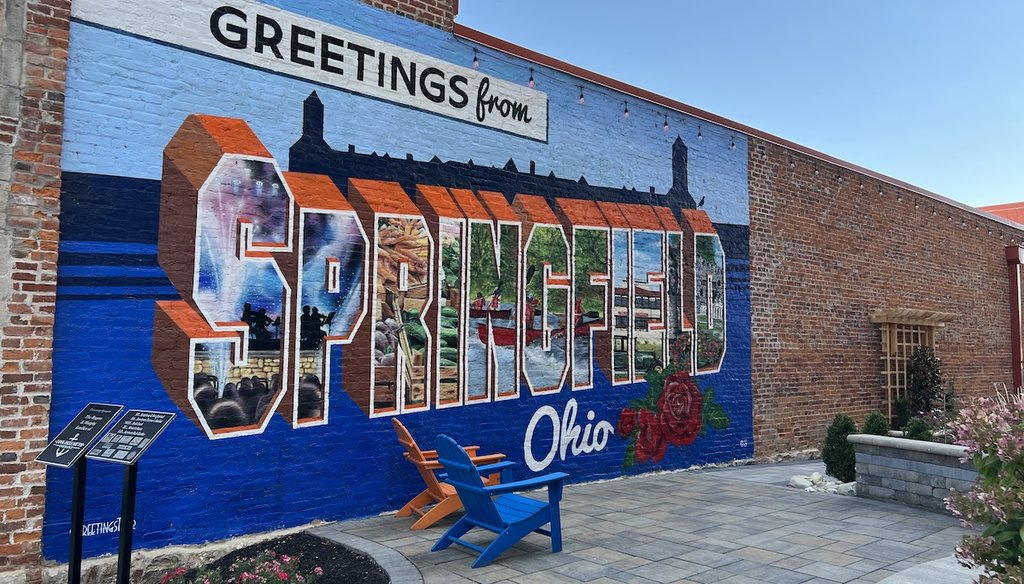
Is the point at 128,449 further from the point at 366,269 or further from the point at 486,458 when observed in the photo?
the point at 486,458

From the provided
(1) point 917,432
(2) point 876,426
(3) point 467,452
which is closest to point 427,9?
(3) point 467,452

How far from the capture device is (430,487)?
5609 mm

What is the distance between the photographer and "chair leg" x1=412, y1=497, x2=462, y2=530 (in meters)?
5.47

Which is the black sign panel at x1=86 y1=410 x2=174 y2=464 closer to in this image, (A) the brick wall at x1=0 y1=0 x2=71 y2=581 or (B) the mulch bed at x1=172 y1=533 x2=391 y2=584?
(A) the brick wall at x1=0 y1=0 x2=71 y2=581

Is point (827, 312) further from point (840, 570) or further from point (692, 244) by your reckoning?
point (840, 570)

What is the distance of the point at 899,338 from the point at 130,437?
12.4 meters

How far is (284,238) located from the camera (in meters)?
5.51

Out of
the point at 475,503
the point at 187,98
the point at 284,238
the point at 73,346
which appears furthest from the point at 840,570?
the point at 187,98

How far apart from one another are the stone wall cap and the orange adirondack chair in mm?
3639

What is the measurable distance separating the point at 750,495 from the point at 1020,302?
A: 1290cm

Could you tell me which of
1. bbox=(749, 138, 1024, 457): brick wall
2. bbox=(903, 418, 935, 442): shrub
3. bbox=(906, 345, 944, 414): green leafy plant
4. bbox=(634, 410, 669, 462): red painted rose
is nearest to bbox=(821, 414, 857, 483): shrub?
bbox=(903, 418, 935, 442): shrub

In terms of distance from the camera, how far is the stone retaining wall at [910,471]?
6062 millimetres

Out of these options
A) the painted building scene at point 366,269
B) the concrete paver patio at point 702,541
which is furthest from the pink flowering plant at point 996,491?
the painted building scene at point 366,269

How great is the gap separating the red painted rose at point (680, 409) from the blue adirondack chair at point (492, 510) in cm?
390
